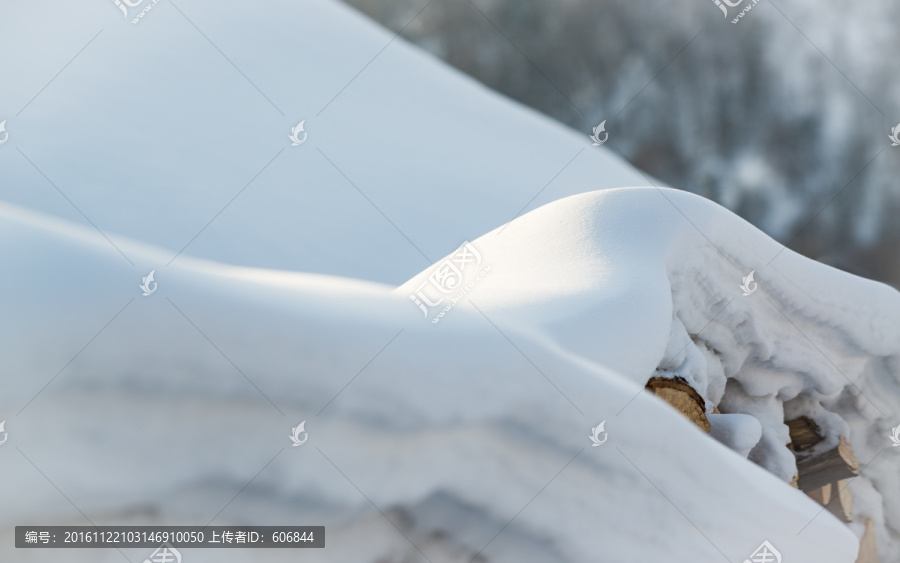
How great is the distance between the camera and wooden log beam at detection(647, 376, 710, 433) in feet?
6.11

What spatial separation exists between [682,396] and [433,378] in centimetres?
102

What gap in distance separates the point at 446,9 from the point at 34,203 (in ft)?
29.3

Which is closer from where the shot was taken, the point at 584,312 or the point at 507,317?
the point at 507,317

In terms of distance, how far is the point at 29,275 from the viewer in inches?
36.8

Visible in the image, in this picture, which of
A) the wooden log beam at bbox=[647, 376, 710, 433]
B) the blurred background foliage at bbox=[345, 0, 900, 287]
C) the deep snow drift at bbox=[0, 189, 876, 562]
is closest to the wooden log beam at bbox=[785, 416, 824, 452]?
the wooden log beam at bbox=[647, 376, 710, 433]

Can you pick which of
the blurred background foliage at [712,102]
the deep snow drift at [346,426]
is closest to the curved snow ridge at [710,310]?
the deep snow drift at [346,426]

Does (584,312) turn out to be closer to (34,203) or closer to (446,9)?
(34,203)

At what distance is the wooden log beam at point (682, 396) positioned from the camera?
1.86 metres

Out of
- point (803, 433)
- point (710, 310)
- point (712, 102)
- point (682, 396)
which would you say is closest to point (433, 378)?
point (682, 396)

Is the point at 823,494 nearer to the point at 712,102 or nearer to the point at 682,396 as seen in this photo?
the point at 682,396

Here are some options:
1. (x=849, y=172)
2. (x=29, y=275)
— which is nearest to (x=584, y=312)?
(x=29, y=275)

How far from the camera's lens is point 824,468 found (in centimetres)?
249

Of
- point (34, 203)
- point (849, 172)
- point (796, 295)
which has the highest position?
point (849, 172)

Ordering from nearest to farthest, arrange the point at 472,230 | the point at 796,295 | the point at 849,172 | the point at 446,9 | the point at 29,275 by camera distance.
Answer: the point at 29,275 < the point at 796,295 < the point at 472,230 < the point at 446,9 < the point at 849,172
